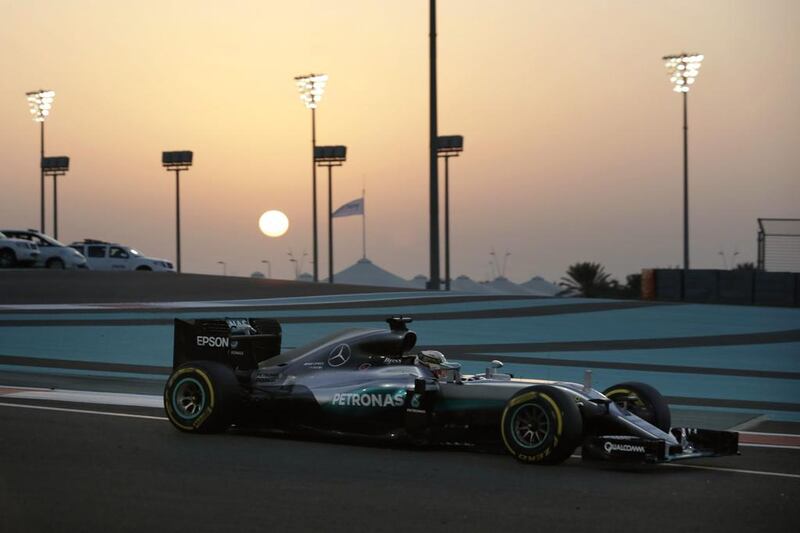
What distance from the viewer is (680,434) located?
33.8 feet

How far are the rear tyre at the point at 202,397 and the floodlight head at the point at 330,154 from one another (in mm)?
69113

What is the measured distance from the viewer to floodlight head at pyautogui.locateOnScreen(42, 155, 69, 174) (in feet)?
296

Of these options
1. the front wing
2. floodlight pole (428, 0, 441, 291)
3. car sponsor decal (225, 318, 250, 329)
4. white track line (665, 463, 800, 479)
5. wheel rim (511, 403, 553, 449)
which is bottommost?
white track line (665, 463, 800, 479)

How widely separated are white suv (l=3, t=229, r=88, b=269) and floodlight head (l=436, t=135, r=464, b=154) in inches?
1048

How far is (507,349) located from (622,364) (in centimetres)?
238

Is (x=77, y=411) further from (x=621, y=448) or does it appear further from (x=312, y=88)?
(x=312, y=88)

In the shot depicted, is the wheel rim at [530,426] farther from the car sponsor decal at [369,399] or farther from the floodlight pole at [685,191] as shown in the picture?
the floodlight pole at [685,191]

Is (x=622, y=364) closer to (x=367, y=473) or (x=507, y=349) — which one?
(x=507, y=349)

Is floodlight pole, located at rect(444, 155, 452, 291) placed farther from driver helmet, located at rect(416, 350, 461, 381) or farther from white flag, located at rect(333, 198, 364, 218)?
driver helmet, located at rect(416, 350, 461, 381)

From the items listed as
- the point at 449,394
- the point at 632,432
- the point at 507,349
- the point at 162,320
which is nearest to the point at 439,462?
the point at 449,394

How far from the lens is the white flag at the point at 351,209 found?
8238cm

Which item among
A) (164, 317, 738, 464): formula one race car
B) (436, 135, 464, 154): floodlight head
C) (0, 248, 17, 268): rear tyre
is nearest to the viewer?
(164, 317, 738, 464): formula one race car

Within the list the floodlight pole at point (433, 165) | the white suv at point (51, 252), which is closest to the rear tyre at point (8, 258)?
the white suv at point (51, 252)

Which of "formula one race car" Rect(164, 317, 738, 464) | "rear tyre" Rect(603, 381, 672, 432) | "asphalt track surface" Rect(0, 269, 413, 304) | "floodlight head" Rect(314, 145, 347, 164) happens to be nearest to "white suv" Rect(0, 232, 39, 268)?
"asphalt track surface" Rect(0, 269, 413, 304)
